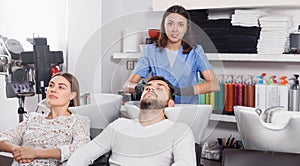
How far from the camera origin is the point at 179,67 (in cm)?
208

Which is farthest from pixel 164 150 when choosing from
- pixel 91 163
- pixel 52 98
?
pixel 52 98

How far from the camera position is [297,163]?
1542 mm

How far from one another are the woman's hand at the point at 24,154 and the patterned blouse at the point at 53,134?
0.22 ft

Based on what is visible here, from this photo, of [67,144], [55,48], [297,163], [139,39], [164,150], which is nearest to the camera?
[297,163]

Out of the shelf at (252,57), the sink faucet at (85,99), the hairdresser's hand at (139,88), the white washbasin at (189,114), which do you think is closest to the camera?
the white washbasin at (189,114)

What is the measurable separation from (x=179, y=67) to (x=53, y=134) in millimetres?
673

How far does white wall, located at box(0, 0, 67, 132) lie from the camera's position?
9.50ft

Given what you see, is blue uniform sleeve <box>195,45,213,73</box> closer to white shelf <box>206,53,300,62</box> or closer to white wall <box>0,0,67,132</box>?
white shelf <box>206,53,300,62</box>

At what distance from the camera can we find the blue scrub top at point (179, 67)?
2055 millimetres

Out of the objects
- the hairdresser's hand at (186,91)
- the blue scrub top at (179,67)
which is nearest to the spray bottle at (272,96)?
the blue scrub top at (179,67)

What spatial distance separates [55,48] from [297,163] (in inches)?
73.8

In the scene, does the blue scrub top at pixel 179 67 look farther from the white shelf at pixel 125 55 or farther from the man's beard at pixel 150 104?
the white shelf at pixel 125 55

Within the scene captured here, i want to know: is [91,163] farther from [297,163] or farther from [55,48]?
[55,48]

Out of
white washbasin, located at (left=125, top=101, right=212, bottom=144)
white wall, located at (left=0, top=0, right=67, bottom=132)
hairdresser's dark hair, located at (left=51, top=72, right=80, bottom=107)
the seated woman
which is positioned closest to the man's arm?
white washbasin, located at (left=125, top=101, right=212, bottom=144)
